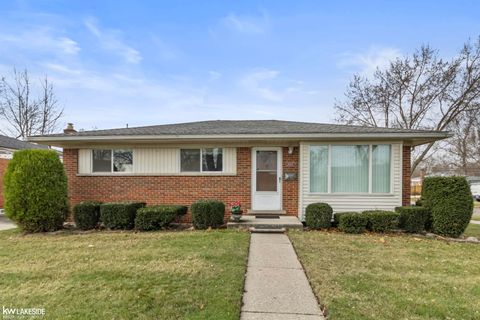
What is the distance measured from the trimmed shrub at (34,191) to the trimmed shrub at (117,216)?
125cm

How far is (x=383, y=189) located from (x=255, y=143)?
3.91 metres

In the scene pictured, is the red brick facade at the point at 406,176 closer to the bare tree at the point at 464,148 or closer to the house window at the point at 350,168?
the house window at the point at 350,168

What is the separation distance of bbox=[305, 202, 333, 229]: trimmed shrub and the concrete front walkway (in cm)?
223

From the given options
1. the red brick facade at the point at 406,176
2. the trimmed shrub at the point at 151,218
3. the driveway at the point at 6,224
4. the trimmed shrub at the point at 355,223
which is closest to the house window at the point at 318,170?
the trimmed shrub at the point at 355,223

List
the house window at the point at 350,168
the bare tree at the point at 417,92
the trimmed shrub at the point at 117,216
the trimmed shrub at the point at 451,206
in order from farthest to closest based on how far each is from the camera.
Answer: the bare tree at the point at 417,92, the house window at the point at 350,168, the trimmed shrub at the point at 117,216, the trimmed shrub at the point at 451,206

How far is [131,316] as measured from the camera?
2916 mm

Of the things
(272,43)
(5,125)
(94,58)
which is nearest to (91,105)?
(94,58)

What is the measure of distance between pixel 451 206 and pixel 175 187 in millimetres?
7407

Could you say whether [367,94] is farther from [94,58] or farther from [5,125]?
[5,125]

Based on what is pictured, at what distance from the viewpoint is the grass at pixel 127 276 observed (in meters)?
3.09

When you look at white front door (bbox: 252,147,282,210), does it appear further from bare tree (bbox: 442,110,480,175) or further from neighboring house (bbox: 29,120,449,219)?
bare tree (bbox: 442,110,480,175)

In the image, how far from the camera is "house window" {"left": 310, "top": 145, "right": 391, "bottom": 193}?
27.3ft

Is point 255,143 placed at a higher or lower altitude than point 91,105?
lower

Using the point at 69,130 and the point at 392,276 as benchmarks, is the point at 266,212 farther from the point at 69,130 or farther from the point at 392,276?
the point at 69,130
